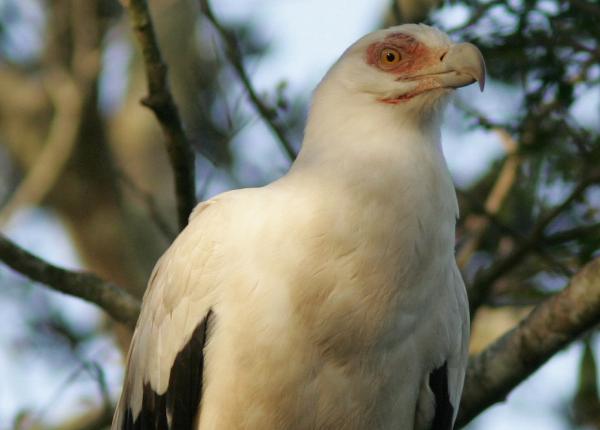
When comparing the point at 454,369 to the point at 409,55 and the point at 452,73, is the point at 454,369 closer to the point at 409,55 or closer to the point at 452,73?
the point at 452,73

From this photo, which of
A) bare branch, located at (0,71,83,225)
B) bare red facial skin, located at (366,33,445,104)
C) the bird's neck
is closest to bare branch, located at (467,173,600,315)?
the bird's neck

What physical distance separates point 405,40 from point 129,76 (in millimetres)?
6733

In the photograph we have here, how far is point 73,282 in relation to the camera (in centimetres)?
500

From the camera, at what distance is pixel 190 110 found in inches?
347

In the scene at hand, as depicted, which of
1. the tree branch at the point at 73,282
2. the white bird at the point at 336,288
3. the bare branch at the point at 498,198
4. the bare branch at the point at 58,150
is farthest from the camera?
the bare branch at the point at 58,150

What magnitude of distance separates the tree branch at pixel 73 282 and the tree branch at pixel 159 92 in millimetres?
701

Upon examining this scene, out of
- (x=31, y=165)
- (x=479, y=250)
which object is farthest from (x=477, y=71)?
(x=31, y=165)

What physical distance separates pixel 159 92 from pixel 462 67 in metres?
1.28

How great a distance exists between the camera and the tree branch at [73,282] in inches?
191

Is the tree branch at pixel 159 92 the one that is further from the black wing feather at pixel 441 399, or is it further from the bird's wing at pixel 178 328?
the black wing feather at pixel 441 399

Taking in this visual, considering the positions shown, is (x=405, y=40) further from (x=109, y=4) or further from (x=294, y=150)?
(x=109, y=4)

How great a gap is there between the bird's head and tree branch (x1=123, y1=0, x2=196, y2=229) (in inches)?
26.4

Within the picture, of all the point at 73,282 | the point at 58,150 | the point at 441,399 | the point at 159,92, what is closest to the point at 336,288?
the point at 441,399

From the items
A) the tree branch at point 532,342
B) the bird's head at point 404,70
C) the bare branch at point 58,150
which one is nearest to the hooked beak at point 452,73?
the bird's head at point 404,70
